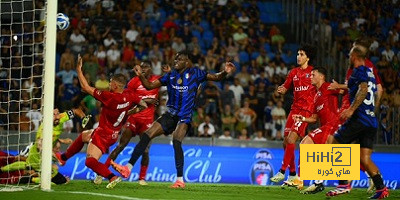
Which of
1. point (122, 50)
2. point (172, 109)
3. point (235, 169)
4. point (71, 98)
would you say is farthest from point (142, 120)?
point (122, 50)

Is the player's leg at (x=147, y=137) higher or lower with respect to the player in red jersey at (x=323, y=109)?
lower

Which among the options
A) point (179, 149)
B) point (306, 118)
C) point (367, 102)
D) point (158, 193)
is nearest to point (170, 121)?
point (179, 149)

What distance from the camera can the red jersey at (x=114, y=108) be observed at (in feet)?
48.3

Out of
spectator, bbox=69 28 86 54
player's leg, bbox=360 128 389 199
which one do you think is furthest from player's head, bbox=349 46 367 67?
spectator, bbox=69 28 86 54

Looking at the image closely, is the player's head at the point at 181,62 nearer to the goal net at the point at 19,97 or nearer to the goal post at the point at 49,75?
the goal net at the point at 19,97

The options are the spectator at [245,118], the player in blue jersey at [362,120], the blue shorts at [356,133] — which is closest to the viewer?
the player in blue jersey at [362,120]

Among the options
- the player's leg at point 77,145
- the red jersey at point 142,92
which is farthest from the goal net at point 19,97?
the red jersey at point 142,92

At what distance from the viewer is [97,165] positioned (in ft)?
47.5

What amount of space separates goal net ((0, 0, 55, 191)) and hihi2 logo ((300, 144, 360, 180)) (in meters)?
4.18

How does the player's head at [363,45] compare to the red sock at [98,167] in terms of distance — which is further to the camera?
the red sock at [98,167]

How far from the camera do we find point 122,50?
2606 centimetres

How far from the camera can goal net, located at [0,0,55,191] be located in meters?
15.1

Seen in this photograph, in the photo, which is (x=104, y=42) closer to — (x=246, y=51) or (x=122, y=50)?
(x=122, y=50)

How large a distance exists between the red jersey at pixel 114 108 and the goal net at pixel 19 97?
1.09 metres
